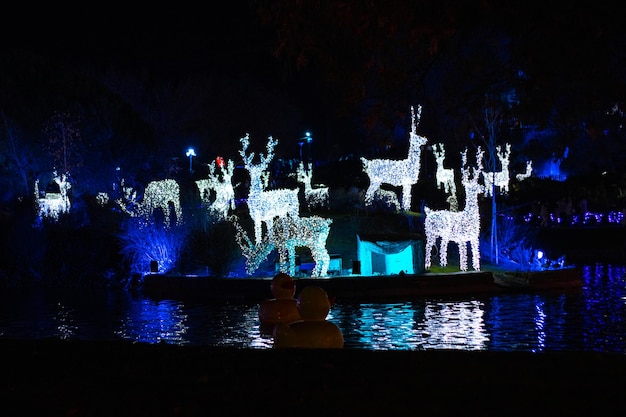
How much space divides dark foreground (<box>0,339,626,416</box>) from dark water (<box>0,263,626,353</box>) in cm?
564

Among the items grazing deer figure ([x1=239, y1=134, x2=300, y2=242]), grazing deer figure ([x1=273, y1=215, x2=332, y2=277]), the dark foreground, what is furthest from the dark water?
the dark foreground

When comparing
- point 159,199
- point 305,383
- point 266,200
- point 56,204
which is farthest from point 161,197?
point 305,383

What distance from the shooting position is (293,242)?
84.4ft

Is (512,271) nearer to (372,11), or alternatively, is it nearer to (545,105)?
(545,105)

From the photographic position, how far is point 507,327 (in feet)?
59.0

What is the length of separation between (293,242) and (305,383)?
61.1 ft

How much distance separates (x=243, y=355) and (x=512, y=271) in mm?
20150

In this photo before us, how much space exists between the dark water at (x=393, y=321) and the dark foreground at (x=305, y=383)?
564cm

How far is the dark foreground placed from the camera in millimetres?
6422

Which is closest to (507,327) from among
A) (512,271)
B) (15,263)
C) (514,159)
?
(512,271)

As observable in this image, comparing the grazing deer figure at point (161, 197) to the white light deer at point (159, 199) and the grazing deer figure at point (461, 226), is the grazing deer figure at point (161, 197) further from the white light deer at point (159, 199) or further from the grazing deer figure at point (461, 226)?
the grazing deer figure at point (461, 226)

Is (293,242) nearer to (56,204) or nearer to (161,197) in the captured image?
(161,197)

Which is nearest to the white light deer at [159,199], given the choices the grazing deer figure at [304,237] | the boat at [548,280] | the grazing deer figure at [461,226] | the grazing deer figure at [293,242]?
the grazing deer figure at [293,242]

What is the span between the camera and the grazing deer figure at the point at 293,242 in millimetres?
25562
